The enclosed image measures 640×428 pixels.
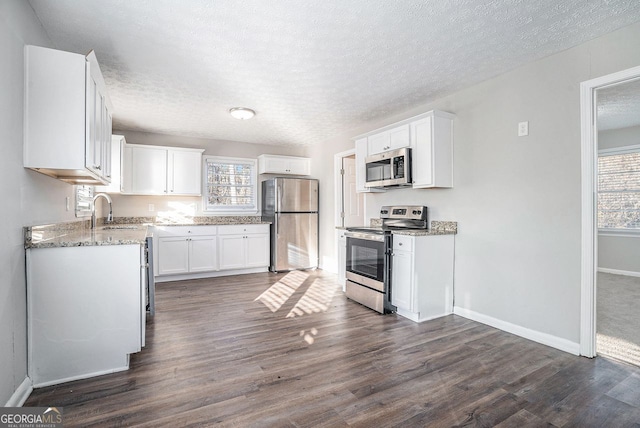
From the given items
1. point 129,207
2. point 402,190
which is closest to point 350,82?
point 402,190

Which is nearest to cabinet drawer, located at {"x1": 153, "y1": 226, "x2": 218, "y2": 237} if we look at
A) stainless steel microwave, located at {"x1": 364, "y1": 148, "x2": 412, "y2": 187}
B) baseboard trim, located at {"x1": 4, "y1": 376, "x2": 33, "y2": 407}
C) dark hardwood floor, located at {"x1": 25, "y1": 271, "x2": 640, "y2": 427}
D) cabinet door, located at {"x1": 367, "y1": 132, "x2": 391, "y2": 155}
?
dark hardwood floor, located at {"x1": 25, "y1": 271, "x2": 640, "y2": 427}

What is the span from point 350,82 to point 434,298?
2338mm

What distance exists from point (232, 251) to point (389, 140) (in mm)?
3160

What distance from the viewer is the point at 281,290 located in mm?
4426

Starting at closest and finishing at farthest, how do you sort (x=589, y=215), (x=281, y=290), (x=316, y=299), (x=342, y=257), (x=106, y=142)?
(x=589, y=215)
(x=106, y=142)
(x=316, y=299)
(x=281, y=290)
(x=342, y=257)

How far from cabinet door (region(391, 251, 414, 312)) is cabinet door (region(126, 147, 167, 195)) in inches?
149

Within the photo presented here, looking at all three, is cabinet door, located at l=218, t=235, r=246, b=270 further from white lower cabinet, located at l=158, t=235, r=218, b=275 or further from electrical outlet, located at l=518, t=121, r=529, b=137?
electrical outlet, located at l=518, t=121, r=529, b=137

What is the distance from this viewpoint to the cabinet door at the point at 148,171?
4934 millimetres

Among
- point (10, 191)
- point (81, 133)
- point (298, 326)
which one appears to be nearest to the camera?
point (10, 191)

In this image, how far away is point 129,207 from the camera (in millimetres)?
5156

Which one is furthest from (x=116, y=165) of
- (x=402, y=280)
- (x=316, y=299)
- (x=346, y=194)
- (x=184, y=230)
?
(x=402, y=280)

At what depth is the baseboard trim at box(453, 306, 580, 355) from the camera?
2.51m

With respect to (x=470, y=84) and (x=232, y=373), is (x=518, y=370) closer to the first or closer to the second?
(x=232, y=373)

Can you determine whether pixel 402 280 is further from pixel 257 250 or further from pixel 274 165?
pixel 274 165
